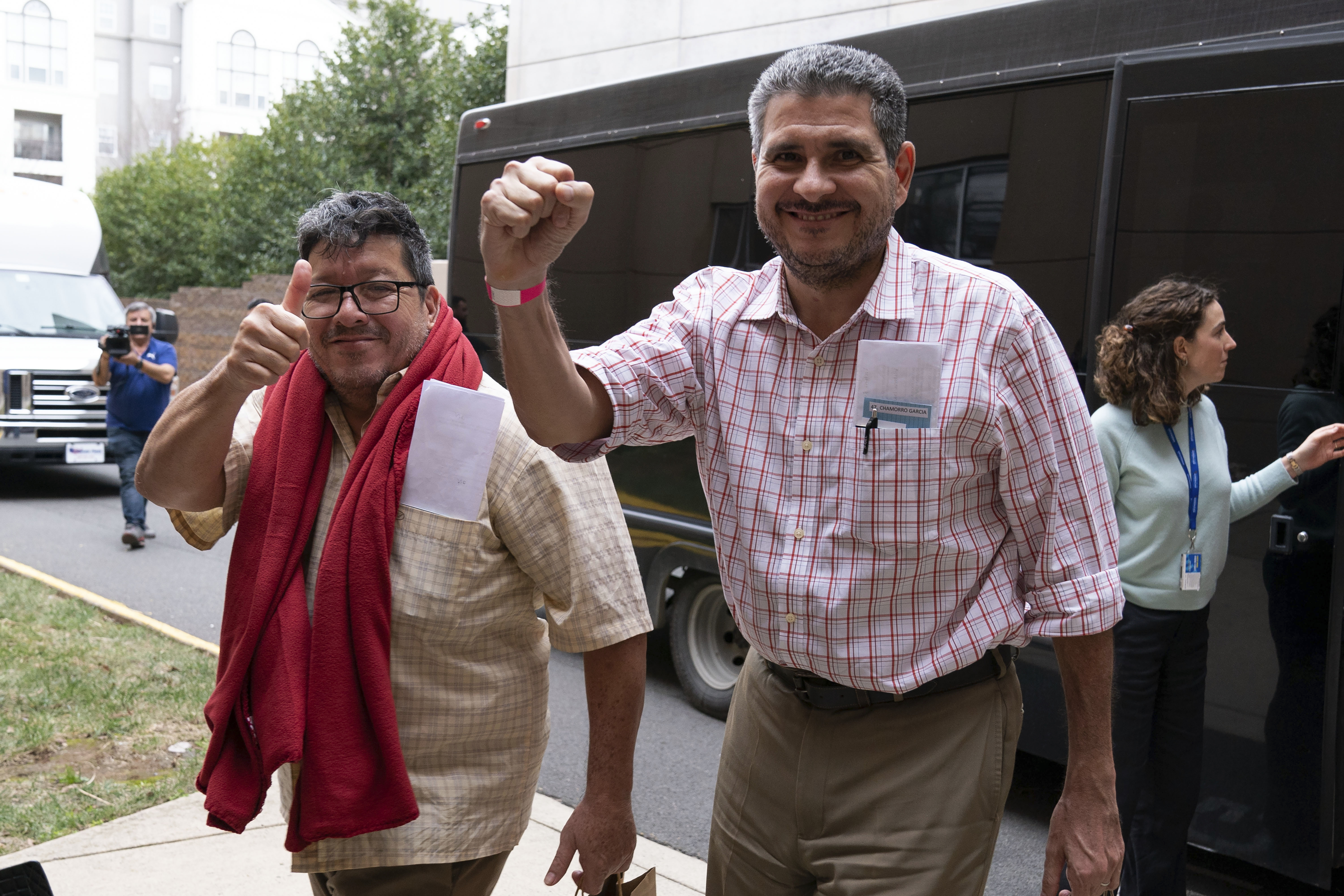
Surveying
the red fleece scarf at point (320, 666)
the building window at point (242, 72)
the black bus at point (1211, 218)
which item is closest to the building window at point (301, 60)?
the building window at point (242, 72)

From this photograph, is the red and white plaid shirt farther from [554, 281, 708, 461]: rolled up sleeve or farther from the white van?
the white van

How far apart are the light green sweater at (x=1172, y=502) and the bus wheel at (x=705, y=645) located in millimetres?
2539

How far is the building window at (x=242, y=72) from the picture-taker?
6350 cm

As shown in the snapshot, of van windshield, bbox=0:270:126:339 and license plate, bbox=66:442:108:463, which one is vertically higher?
van windshield, bbox=0:270:126:339

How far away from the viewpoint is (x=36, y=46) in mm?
58438

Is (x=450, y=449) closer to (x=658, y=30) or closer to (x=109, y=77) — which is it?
(x=658, y=30)

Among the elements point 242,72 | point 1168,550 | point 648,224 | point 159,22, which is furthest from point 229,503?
point 159,22

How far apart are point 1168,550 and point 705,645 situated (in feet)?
9.59

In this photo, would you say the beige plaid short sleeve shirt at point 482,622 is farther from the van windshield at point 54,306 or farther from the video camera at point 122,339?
the van windshield at point 54,306

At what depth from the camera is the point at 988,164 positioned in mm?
4520

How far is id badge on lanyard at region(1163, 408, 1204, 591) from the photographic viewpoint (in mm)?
3637

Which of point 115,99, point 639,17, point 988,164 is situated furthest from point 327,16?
point 988,164

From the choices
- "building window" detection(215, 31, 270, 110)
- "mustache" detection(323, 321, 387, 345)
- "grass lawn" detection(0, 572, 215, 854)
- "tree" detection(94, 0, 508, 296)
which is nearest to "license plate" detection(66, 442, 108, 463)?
"grass lawn" detection(0, 572, 215, 854)

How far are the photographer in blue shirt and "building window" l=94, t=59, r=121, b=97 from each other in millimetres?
63649
